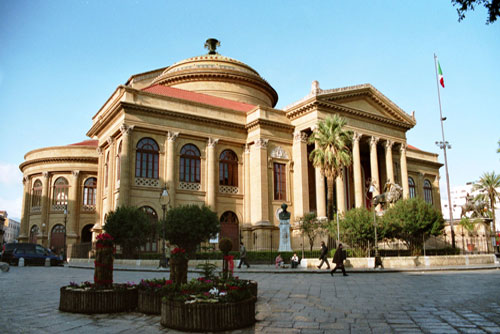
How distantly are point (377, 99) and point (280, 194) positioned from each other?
42.3 ft

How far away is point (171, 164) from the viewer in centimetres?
3428

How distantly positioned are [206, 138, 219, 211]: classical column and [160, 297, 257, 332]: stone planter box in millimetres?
28525

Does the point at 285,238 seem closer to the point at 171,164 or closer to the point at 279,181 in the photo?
the point at 279,181

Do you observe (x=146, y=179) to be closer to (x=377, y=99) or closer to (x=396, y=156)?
(x=377, y=99)

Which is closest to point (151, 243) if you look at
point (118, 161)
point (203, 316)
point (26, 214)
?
point (118, 161)

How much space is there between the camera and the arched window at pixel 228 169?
3756 cm

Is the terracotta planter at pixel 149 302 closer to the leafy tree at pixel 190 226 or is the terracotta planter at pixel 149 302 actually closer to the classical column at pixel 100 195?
the leafy tree at pixel 190 226

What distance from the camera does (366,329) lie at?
682cm

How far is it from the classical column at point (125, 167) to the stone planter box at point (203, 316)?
2606 centimetres

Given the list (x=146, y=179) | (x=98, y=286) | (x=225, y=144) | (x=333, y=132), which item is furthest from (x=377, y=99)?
(x=98, y=286)

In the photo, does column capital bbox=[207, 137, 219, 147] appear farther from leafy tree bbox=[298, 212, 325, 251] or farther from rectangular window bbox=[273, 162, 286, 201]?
leafy tree bbox=[298, 212, 325, 251]

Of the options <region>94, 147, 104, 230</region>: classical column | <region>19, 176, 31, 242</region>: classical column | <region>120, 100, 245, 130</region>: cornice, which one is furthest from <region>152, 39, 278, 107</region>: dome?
<region>19, 176, 31, 242</region>: classical column

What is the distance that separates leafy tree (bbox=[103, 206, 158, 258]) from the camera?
2812 cm

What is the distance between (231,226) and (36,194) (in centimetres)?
2194
